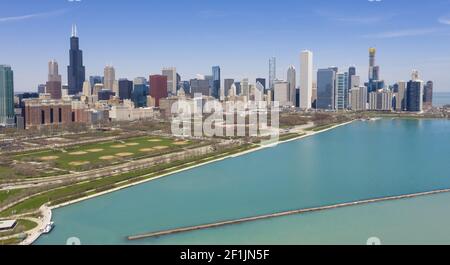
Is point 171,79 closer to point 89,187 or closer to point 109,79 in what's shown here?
point 109,79

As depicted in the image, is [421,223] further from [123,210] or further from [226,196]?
[123,210]

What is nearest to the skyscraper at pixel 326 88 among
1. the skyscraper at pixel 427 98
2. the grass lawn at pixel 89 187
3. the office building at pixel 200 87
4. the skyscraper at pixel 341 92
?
the skyscraper at pixel 341 92

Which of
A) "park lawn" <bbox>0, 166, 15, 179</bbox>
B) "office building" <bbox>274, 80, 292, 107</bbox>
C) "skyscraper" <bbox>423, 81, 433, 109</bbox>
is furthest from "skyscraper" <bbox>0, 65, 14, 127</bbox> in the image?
"skyscraper" <bbox>423, 81, 433, 109</bbox>

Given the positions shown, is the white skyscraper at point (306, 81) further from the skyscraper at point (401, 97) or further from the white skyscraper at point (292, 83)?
the skyscraper at point (401, 97)

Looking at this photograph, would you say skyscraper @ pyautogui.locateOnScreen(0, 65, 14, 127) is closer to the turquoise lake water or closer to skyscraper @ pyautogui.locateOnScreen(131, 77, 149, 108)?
the turquoise lake water

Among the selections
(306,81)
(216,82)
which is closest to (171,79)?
(216,82)
